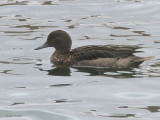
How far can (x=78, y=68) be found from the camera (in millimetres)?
13961

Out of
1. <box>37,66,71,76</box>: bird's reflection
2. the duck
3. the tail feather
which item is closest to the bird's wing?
the duck

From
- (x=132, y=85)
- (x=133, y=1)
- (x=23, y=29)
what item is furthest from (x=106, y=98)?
(x=133, y=1)

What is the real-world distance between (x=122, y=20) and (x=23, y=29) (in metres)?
2.78

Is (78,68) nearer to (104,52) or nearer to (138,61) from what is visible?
(104,52)

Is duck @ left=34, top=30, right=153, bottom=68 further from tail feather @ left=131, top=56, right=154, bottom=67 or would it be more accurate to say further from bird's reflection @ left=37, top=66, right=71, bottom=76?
bird's reflection @ left=37, top=66, right=71, bottom=76

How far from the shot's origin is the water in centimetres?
1058

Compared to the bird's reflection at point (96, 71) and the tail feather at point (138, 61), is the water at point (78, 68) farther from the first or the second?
the tail feather at point (138, 61)

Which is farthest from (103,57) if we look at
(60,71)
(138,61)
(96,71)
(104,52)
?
(60,71)

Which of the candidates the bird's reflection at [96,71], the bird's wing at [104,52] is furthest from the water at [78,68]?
the bird's wing at [104,52]

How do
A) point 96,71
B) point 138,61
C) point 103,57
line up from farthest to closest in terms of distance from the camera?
point 103,57, point 138,61, point 96,71

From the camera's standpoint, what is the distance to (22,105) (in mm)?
10766

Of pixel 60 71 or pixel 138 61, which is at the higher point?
pixel 138 61

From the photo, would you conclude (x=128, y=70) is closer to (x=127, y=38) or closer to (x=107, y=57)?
(x=107, y=57)

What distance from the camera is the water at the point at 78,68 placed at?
34.7 ft
